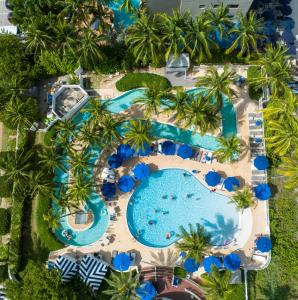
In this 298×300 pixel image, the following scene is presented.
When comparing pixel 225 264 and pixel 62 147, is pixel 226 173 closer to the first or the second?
pixel 225 264

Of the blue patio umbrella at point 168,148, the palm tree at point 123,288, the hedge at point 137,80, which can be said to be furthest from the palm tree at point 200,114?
the palm tree at point 123,288

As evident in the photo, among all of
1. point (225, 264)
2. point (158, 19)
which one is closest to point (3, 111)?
point (158, 19)

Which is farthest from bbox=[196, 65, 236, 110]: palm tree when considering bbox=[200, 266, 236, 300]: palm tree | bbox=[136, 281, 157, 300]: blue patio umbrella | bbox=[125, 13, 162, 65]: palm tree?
bbox=[136, 281, 157, 300]: blue patio umbrella

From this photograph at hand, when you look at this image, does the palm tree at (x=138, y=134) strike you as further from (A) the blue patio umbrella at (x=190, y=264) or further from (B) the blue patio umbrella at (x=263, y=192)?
(B) the blue patio umbrella at (x=263, y=192)

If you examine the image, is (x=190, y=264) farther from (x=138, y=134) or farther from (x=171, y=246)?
(x=138, y=134)

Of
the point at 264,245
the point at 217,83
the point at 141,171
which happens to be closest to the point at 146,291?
the point at 141,171

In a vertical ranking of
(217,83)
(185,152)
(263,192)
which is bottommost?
(263,192)
